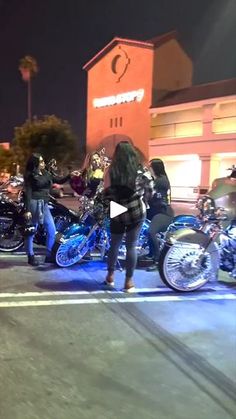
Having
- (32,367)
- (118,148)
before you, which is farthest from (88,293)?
(32,367)

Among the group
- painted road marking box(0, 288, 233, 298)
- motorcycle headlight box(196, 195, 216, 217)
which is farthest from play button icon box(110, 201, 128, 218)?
motorcycle headlight box(196, 195, 216, 217)

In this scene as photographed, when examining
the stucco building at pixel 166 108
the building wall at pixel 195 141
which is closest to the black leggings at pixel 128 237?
the building wall at pixel 195 141

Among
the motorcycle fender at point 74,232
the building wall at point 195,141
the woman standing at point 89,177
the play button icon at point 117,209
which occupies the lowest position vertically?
the motorcycle fender at point 74,232

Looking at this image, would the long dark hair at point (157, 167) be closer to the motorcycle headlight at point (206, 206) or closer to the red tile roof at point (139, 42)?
the motorcycle headlight at point (206, 206)

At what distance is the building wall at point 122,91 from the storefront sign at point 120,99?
0.83ft

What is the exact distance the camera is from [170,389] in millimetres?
3674

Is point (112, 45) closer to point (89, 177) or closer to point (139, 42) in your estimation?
point (139, 42)

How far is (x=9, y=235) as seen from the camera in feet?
30.0

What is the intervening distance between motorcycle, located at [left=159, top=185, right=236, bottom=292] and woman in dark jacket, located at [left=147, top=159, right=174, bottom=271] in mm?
1009

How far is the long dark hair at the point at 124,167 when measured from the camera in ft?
20.6

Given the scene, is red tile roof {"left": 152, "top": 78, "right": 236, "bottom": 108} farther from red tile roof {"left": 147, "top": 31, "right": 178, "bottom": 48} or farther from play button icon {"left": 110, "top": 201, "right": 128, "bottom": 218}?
play button icon {"left": 110, "top": 201, "right": 128, "bottom": 218}

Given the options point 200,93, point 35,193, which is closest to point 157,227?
point 35,193

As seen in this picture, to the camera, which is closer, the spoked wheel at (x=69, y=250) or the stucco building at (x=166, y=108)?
the spoked wheel at (x=69, y=250)

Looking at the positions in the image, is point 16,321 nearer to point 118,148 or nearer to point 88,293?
point 88,293
